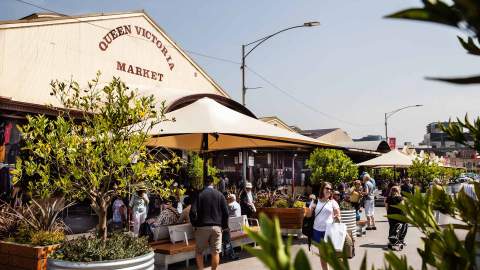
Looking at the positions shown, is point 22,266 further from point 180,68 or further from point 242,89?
point 180,68

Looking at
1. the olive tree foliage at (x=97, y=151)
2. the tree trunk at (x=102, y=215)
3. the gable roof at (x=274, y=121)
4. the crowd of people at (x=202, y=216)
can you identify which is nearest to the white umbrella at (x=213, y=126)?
the crowd of people at (x=202, y=216)

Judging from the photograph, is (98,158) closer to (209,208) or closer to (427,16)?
(209,208)

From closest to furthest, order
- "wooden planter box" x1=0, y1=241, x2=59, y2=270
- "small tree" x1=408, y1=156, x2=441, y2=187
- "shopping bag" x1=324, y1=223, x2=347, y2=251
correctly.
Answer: "wooden planter box" x1=0, y1=241, x2=59, y2=270 → "shopping bag" x1=324, y1=223, x2=347, y2=251 → "small tree" x1=408, y1=156, x2=441, y2=187

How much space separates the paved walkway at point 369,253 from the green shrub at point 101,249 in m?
2.93

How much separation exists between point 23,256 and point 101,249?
1.89 meters

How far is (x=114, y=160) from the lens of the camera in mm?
5176

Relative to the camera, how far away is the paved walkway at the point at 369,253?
8.49m

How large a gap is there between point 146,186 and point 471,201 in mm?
4802

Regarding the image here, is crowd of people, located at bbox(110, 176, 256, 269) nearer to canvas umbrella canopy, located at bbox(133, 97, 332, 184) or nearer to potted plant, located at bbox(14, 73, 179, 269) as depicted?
potted plant, located at bbox(14, 73, 179, 269)

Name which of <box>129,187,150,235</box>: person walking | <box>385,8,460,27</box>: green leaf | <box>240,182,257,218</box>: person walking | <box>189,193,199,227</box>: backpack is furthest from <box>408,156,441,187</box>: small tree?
<box>385,8,460,27</box>: green leaf

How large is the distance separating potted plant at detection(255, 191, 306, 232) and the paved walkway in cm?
46

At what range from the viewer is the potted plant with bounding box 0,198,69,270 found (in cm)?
625

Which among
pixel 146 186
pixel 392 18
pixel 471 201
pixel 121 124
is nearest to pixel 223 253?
pixel 146 186

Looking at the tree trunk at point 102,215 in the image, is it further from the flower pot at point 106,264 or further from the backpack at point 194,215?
the backpack at point 194,215
